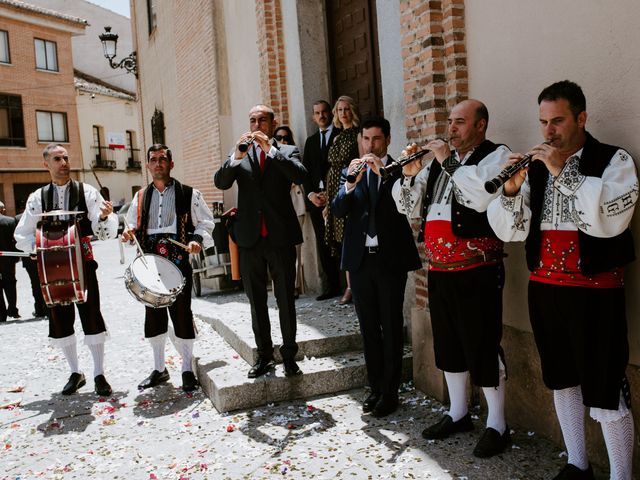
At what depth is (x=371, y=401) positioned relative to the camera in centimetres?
457

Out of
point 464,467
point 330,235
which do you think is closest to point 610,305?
point 464,467

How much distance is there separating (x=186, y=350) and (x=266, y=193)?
1.61 m

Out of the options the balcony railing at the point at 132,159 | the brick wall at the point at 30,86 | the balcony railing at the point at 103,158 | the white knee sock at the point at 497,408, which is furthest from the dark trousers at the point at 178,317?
the balcony railing at the point at 132,159

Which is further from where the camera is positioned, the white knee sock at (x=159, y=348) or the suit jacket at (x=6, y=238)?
the suit jacket at (x=6, y=238)

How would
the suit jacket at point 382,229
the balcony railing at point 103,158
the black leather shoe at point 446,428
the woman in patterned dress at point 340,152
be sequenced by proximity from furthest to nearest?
the balcony railing at point 103,158
the woman in patterned dress at point 340,152
the suit jacket at point 382,229
the black leather shoe at point 446,428

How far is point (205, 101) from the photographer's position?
10930 millimetres

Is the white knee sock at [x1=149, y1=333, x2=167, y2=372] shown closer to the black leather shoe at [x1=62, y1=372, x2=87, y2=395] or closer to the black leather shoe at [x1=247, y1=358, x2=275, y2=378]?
the black leather shoe at [x1=62, y1=372, x2=87, y2=395]

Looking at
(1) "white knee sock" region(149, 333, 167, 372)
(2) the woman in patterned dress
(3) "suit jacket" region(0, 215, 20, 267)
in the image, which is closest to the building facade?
(2) the woman in patterned dress

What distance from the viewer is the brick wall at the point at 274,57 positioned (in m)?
7.94

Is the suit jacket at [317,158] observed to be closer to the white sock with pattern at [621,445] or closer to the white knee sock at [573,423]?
the white knee sock at [573,423]

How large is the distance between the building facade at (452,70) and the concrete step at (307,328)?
665 mm

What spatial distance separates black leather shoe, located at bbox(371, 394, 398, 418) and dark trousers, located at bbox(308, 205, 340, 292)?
260 cm

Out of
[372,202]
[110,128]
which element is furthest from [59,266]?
[110,128]

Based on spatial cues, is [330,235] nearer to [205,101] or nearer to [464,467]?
[464,467]
